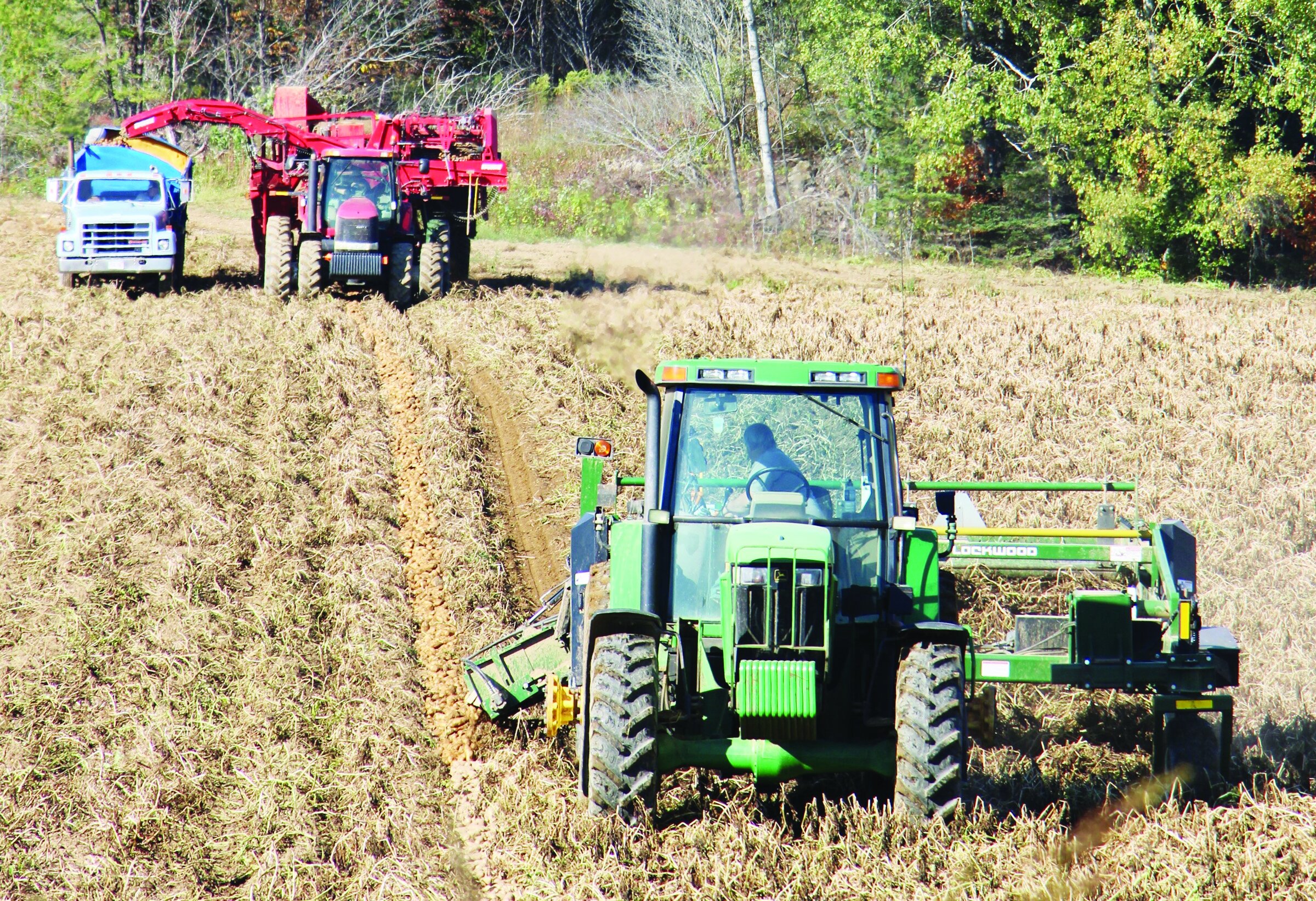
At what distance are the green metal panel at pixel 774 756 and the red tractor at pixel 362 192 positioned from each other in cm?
1298

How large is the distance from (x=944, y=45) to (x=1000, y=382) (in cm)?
1710

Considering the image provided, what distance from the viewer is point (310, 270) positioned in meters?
17.9

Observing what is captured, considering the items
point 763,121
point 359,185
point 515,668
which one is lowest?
point 515,668

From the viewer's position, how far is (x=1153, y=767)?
21.9 feet

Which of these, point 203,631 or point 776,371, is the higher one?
point 776,371

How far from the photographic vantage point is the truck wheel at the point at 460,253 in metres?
20.2

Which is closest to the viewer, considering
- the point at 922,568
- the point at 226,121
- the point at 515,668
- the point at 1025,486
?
the point at 922,568

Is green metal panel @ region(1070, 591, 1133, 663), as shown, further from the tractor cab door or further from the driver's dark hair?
the tractor cab door

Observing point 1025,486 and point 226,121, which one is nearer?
point 1025,486

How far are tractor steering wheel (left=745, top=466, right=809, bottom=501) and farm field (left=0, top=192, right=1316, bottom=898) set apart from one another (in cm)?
156

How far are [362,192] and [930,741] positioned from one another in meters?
14.9

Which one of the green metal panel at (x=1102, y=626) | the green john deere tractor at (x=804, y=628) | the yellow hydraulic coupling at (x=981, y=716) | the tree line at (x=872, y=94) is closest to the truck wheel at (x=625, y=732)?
the green john deere tractor at (x=804, y=628)

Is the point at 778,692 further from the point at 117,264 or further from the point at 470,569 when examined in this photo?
the point at 117,264

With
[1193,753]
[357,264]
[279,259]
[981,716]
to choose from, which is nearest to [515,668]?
[981,716]
